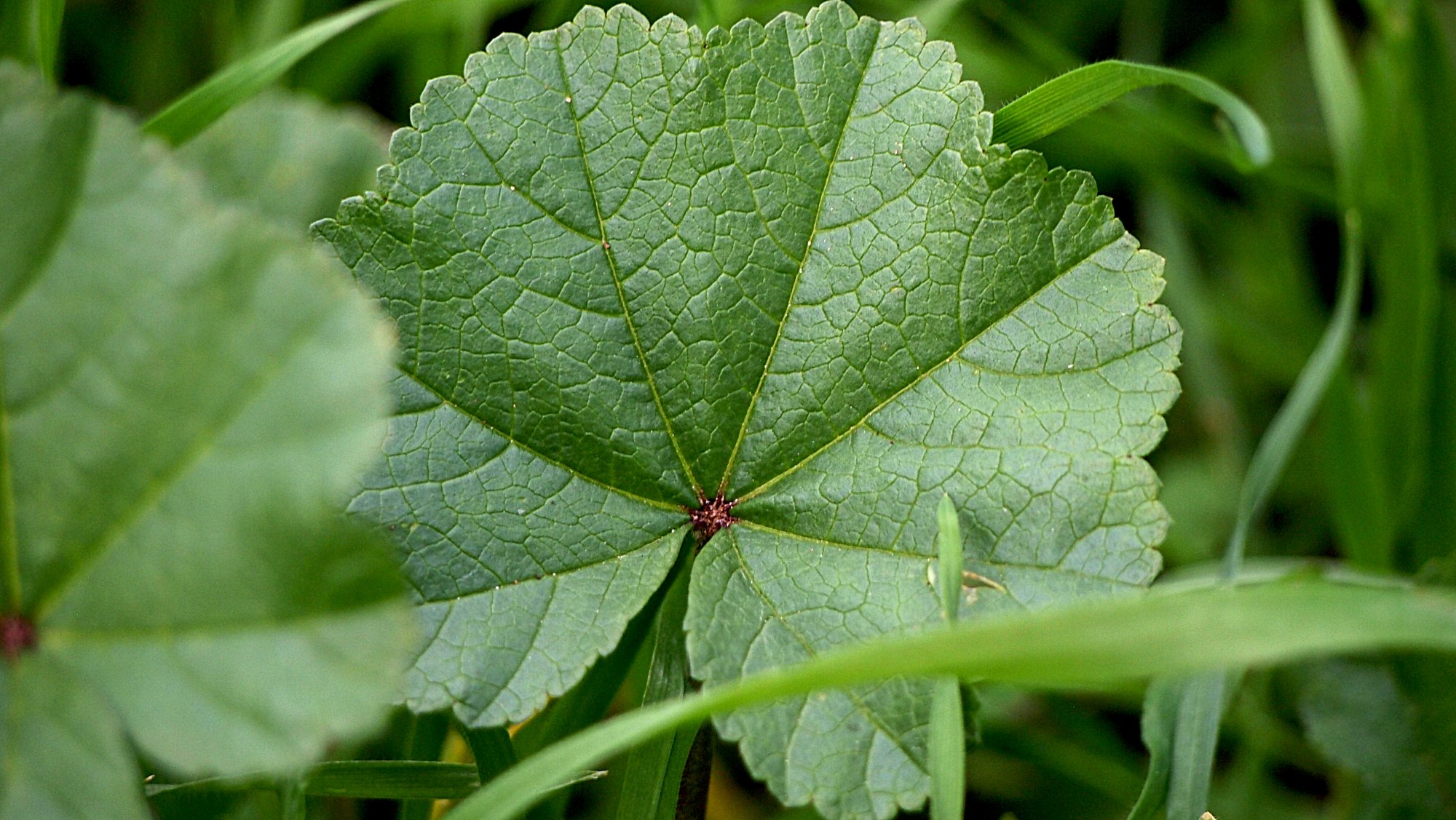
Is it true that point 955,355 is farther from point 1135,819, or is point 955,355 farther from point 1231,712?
point 1231,712

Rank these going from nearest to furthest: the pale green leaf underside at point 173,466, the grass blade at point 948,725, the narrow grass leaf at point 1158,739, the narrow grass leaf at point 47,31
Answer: the pale green leaf underside at point 173,466 < the grass blade at point 948,725 < the narrow grass leaf at point 1158,739 < the narrow grass leaf at point 47,31

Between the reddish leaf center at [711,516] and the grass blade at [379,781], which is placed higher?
the reddish leaf center at [711,516]

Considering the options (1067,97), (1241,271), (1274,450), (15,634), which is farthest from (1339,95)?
(15,634)

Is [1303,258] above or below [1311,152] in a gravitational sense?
below

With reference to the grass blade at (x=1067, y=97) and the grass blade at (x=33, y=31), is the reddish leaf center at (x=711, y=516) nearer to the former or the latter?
the grass blade at (x=1067, y=97)

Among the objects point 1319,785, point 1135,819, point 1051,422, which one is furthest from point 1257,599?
point 1319,785

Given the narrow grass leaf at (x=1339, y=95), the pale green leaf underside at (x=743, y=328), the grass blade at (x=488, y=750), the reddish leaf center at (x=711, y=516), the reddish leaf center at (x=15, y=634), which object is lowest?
the reddish leaf center at (x=15, y=634)

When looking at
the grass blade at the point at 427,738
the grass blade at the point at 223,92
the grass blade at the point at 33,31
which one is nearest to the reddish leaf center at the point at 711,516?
the grass blade at the point at 427,738
